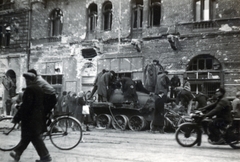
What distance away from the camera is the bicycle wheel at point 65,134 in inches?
270

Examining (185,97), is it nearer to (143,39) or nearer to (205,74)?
(205,74)

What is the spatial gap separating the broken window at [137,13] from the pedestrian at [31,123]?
43.7ft

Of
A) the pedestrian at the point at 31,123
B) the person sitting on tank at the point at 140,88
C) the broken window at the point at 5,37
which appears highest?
the broken window at the point at 5,37

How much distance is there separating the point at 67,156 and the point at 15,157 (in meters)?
1.00

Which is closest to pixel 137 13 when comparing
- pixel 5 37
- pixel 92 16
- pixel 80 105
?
pixel 92 16

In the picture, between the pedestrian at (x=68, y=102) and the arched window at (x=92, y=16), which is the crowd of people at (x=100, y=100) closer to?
the pedestrian at (x=68, y=102)

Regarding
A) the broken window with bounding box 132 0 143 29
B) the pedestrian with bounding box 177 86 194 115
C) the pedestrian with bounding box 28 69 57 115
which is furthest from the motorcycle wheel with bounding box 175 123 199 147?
the broken window with bounding box 132 0 143 29

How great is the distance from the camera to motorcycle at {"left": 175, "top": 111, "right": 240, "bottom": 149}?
7.60 metres

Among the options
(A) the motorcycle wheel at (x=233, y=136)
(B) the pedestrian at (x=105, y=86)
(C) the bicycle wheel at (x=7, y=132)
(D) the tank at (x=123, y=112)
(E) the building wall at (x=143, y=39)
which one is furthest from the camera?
(E) the building wall at (x=143, y=39)

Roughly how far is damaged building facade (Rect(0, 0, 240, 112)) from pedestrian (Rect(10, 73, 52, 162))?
10.5 m

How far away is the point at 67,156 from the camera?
6047mm

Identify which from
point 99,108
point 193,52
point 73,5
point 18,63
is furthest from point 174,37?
point 18,63

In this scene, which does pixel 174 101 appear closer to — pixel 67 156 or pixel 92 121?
pixel 92 121

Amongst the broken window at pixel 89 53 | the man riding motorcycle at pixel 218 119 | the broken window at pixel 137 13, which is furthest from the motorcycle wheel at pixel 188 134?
the broken window at pixel 89 53
